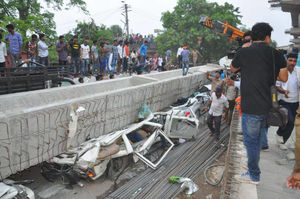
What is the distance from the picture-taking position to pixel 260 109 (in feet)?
10.4

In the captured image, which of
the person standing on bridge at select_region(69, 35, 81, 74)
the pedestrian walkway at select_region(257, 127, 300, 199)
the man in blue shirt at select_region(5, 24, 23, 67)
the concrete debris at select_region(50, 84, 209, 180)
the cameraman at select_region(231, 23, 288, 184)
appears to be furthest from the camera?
the person standing on bridge at select_region(69, 35, 81, 74)

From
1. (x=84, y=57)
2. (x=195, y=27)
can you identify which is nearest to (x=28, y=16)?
(x=84, y=57)

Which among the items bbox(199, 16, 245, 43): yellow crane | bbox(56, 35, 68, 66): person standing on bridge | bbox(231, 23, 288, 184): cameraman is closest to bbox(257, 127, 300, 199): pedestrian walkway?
bbox(231, 23, 288, 184): cameraman

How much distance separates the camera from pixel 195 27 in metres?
33.7

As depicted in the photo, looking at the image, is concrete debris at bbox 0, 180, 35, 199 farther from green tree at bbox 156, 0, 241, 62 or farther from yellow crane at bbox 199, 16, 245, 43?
green tree at bbox 156, 0, 241, 62

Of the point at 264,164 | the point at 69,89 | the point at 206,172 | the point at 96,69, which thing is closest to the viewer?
the point at 264,164

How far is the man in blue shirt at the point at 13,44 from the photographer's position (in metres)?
9.01

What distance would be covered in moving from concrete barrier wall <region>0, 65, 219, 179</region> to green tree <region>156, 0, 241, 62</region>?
78.4 feet

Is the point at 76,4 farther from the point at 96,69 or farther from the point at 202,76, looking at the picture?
the point at 202,76

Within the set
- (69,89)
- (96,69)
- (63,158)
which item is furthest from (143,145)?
(96,69)

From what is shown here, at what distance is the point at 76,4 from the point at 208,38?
17.9 metres

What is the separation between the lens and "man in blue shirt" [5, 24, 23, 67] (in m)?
9.01

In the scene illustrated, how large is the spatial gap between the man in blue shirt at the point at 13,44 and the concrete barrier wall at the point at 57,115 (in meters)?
2.60

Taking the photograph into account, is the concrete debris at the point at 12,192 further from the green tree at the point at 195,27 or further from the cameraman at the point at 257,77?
the green tree at the point at 195,27
